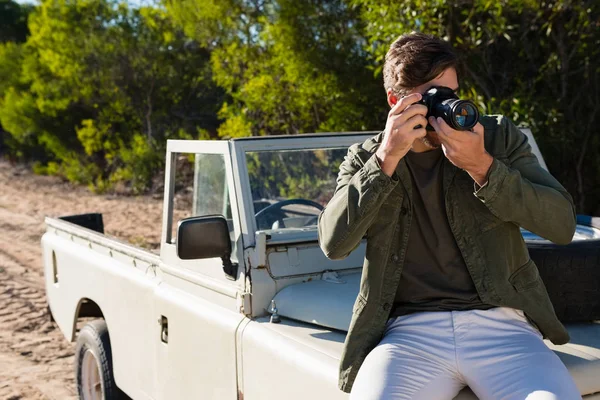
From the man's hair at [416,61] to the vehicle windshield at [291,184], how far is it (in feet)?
3.63

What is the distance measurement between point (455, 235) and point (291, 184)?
4.64ft

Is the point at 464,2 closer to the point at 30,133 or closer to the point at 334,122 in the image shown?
the point at 334,122

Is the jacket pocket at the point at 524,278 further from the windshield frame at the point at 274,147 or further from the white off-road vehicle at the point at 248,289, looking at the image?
the windshield frame at the point at 274,147

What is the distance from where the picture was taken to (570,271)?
227cm

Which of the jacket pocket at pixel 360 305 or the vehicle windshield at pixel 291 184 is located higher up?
the vehicle windshield at pixel 291 184

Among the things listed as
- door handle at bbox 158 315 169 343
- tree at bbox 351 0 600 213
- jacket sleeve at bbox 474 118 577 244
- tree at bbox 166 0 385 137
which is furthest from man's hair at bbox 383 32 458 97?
tree at bbox 166 0 385 137

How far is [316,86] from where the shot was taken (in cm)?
983

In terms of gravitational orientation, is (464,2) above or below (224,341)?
above

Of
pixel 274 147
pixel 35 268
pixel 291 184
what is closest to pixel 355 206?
pixel 274 147

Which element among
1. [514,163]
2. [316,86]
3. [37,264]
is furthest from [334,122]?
[514,163]

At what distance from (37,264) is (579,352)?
7.88 meters

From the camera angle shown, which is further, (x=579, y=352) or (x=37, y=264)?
(x=37, y=264)

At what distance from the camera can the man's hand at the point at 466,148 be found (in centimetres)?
171

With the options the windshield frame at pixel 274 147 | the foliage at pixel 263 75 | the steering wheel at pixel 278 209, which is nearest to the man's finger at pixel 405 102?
the windshield frame at pixel 274 147
